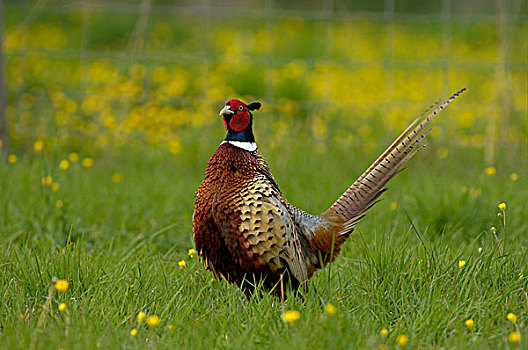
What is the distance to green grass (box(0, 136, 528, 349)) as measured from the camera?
7.72ft

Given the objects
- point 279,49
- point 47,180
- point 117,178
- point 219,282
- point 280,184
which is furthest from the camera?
point 279,49

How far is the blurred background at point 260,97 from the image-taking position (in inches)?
202

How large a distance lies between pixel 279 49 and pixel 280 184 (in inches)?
196

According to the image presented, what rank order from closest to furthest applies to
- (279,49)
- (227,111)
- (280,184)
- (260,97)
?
(227,111), (280,184), (260,97), (279,49)

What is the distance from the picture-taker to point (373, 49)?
991 centimetres

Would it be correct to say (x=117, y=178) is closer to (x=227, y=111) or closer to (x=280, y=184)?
(x=280, y=184)

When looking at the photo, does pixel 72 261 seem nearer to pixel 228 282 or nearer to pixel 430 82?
pixel 228 282

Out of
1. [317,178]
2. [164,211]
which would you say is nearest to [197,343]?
[164,211]

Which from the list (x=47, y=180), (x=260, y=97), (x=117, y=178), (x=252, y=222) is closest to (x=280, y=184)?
(x=117, y=178)

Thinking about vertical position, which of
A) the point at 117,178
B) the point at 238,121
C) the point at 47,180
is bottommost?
the point at 117,178

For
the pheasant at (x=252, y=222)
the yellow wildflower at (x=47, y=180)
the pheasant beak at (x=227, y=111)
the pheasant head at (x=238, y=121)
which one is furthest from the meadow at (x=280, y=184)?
the pheasant beak at (x=227, y=111)

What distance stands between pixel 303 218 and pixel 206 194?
515mm

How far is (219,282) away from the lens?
3.04 m

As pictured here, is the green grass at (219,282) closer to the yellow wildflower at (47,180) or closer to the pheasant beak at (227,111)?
the yellow wildflower at (47,180)
